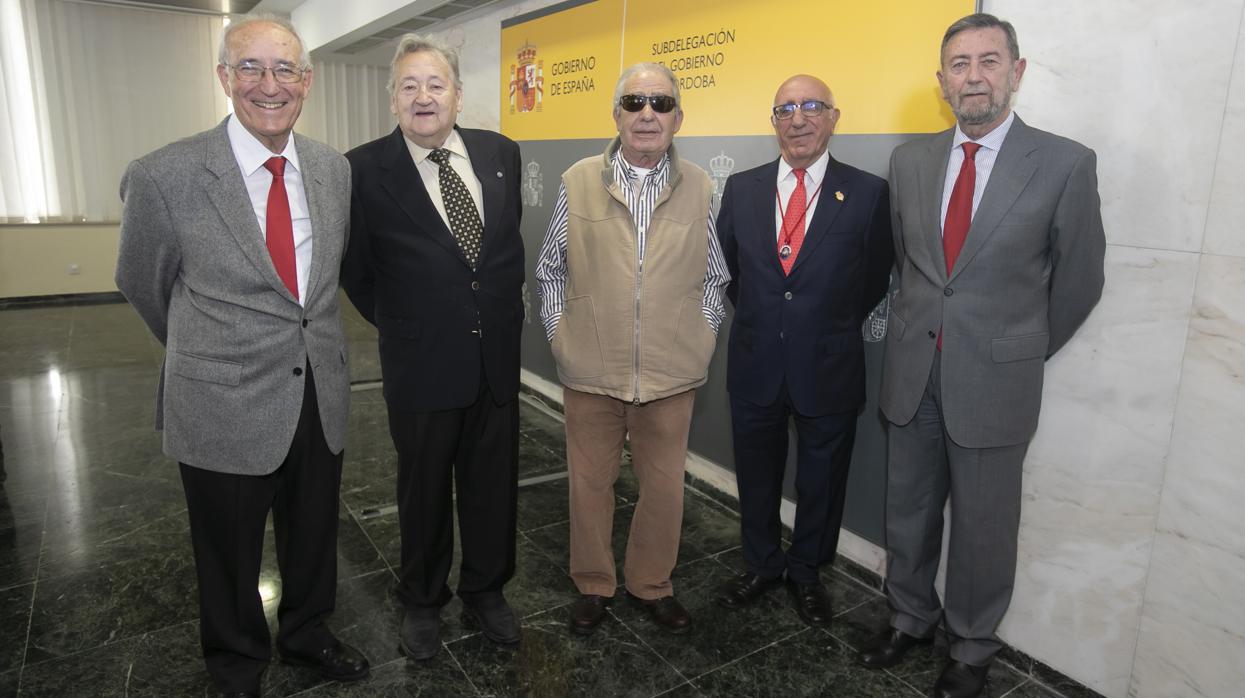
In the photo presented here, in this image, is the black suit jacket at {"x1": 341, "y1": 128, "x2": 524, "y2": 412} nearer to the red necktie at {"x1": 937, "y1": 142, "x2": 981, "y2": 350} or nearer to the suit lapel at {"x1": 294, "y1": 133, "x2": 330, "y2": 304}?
the suit lapel at {"x1": 294, "y1": 133, "x2": 330, "y2": 304}

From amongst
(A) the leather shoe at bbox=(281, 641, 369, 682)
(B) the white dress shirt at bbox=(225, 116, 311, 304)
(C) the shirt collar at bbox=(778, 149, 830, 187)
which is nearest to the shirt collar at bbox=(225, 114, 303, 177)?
(B) the white dress shirt at bbox=(225, 116, 311, 304)

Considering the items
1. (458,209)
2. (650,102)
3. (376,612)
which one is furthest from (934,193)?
(376,612)

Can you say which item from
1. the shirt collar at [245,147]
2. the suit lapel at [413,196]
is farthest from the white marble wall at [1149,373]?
the shirt collar at [245,147]

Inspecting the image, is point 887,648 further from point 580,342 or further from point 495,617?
point 580,342

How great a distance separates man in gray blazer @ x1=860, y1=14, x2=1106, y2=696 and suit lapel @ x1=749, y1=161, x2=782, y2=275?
15.2 inches

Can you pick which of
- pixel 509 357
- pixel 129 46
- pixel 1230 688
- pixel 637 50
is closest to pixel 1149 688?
pixel 1230 688

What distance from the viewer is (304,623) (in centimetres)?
234

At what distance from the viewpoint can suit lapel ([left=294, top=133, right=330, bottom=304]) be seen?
2.02 meters

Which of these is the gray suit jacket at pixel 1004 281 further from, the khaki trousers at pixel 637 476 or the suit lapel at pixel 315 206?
the suit lapel at pixel 315 206

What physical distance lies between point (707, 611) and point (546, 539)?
86cm

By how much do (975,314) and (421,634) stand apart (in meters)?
1.94

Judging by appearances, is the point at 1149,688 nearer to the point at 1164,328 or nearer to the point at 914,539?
the point at 914,539

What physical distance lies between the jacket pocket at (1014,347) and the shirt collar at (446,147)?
1.65 m

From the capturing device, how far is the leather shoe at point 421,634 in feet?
7.99
